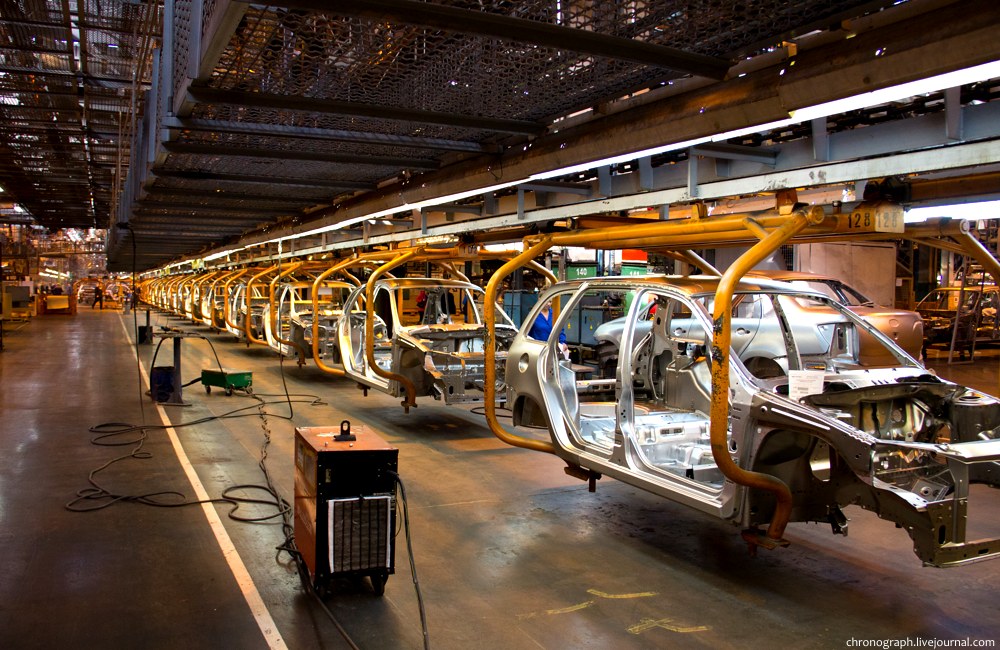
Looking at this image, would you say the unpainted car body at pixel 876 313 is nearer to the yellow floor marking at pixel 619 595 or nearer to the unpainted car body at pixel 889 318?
the unpainted car body at pixel 889 318

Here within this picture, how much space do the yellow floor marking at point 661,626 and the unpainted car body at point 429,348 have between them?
4933 millimetres

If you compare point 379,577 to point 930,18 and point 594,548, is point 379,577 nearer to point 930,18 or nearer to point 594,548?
point 594,548

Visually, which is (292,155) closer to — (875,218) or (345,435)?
(345,435)

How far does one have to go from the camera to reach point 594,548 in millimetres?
5145

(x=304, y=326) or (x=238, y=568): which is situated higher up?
(x=304, y=326)

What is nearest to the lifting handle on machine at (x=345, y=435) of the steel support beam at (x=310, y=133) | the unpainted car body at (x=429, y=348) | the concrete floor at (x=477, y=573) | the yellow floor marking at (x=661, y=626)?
the concrete floor at (x=477, y=573)

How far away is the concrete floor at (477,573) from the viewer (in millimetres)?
3873

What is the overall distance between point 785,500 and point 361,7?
337 cm

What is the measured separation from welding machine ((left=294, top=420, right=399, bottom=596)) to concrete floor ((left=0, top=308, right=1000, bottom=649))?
8.8 inches

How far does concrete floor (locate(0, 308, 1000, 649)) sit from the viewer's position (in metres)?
3.87

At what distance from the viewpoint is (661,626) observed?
3959mm

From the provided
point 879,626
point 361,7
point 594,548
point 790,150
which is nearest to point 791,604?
point 879,626

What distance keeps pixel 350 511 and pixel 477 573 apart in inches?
39.6

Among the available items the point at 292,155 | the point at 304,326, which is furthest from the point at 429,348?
the point at 304,326
